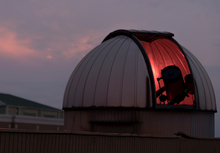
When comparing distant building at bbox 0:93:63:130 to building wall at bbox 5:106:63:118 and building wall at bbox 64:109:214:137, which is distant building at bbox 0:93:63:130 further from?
building wall at bbox 64:109:214:137

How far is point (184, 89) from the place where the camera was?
1608 centimetres

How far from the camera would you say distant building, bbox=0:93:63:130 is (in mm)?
27094

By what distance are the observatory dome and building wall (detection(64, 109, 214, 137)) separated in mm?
333

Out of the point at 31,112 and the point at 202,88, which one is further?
the point at 31,112

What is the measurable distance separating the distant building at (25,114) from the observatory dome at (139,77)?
12.1 metres

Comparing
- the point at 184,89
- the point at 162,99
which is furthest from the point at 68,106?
the point at 184,89

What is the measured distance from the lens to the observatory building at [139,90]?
45.8 feet

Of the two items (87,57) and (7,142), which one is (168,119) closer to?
(87,57)

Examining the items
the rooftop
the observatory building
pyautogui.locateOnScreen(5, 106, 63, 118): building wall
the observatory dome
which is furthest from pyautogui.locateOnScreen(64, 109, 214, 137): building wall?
the rooftop

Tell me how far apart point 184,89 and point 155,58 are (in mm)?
2160

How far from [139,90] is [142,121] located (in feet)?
4.33

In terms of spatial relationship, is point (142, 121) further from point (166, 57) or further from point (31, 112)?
point (31, 112)

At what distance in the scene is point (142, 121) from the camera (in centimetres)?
1402

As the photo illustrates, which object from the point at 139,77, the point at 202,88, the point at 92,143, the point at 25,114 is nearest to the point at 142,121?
the point at 139,77
